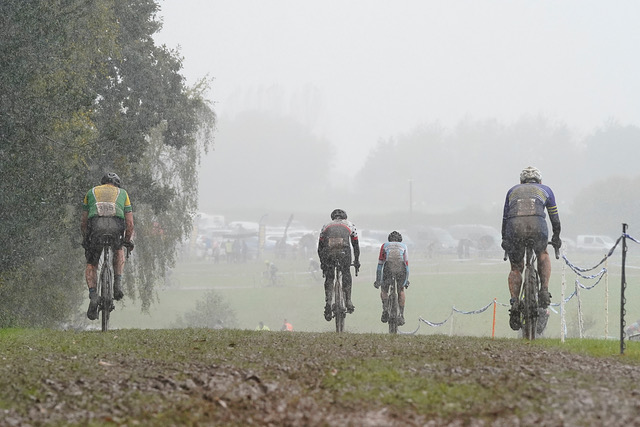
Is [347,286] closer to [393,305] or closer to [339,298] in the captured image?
[339,298]

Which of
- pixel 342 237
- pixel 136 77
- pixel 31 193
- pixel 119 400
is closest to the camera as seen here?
pixel 119 400

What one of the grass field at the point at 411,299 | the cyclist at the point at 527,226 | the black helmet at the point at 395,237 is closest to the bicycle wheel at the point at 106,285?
the black helmet at the point at 395,237

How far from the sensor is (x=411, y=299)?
74.9 metres

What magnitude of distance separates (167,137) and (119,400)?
2960cm

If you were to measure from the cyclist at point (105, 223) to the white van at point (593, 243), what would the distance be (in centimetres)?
9262

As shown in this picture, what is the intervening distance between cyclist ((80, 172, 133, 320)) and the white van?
9262 cm

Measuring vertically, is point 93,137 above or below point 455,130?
below

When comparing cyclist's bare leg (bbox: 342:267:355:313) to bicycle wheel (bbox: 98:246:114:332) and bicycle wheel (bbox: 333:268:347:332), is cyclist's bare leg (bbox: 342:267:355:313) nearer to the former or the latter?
bicycle wheel (bbox: 333:268:347:332)

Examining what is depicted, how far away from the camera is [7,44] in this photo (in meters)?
23.2

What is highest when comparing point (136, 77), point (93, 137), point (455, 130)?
point (455, 130)

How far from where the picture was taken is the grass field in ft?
207

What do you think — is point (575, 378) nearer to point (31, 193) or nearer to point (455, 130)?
point (31, 193)

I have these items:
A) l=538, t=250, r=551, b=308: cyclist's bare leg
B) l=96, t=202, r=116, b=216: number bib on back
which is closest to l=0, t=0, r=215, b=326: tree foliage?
l=96, t=202, r=116, b=216: number bib on back

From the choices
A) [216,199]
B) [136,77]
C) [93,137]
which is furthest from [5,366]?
[216,199]
